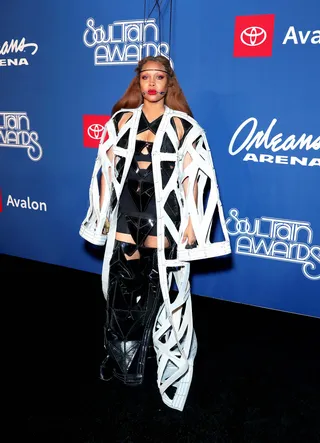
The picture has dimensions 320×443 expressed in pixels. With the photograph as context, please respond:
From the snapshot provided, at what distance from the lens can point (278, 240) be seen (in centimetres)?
262

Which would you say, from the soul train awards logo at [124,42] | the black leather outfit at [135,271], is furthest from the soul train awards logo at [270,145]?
the black leather outfit at [135,271]

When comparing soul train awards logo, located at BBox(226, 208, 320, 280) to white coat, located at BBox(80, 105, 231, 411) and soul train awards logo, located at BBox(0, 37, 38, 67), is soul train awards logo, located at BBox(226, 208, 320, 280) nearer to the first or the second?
white coat, located at BBox(80, 105, 231, 411)

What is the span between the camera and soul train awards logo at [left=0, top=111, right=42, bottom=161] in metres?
3.15

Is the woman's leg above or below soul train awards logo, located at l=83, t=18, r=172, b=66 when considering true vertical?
below

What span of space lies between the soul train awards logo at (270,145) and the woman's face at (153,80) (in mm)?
947

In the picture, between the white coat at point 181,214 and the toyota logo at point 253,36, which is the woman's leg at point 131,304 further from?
the toyota logo at point 253,36

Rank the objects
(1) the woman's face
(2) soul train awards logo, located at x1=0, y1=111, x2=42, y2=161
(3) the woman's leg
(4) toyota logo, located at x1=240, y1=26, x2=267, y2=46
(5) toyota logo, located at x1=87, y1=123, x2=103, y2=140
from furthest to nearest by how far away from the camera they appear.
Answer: (2) soul train awards logo, located at x1=0, y1=111, x2=42, y2=161 < (5) toyota logo, located at x1=87, y1=123, x2=103, y2=140 < (4) toyota logo, located at x1=240, y1=26, x2=267, y2=46 < (3) the woman's leg < (1) the woman's face

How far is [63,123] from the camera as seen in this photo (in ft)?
9.89

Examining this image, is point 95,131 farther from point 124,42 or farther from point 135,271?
point 135,271

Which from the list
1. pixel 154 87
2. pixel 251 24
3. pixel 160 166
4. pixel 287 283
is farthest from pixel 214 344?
pixel 251 24

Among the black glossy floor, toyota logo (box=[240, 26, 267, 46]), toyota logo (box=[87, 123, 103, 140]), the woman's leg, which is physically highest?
toyota logo (box=[240, 26, 267, 46])

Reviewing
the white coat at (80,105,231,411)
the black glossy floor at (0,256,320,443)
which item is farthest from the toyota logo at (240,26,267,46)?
the black glossy floor at (0,256,320,443)

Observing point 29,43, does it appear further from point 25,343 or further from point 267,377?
point 267,377

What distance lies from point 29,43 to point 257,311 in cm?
245
